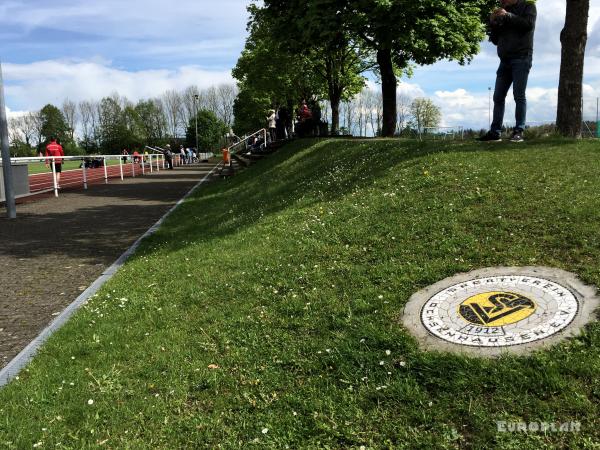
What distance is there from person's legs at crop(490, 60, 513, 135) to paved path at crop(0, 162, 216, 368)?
6519mm

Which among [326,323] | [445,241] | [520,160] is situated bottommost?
[326,323]

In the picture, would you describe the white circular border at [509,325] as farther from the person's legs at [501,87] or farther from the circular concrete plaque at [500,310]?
the person's legs at [501,87]

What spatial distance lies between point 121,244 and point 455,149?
5.98 meters

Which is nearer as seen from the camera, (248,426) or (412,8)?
(248,426)

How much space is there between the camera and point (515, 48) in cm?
758

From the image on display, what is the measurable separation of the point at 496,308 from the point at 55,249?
7597 mm

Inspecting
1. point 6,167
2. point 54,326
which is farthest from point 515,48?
point 6,167

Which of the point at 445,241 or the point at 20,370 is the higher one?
the point at 445,241

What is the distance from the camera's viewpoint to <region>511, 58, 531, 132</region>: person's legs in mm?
7625

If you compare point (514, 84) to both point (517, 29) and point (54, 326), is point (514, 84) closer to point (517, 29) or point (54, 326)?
point (517, 29)

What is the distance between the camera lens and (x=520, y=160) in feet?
22.1

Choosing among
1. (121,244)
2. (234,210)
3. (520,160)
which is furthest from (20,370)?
(234,210)

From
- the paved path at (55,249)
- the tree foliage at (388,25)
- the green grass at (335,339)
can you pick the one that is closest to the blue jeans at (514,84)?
the green grass at (335,339)

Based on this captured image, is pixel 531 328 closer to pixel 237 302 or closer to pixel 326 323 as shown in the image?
pixel 326 323
